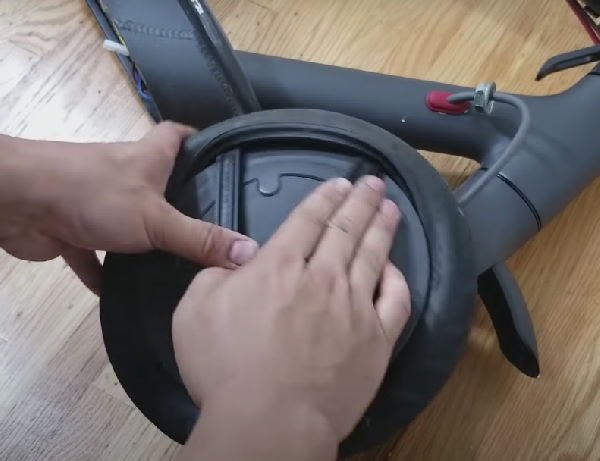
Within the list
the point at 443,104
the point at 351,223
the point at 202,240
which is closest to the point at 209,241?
the point at 202,240

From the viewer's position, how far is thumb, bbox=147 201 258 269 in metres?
→ 0.61

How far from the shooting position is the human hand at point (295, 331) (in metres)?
0.52

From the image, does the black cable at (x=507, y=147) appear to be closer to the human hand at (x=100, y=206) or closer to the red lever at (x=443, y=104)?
the red lever at (x=443, y=104)

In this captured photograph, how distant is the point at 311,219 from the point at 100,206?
0.17 m

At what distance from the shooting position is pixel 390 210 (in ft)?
2.08

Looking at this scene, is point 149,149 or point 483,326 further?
point 483,326

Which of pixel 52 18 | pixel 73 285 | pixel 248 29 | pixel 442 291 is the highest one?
pixel 442 291

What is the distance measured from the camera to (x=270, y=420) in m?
0.52

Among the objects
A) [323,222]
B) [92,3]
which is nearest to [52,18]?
[92,3]

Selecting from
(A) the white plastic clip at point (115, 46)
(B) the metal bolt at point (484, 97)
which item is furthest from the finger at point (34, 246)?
(B) the metal bolt at point (484, 97)

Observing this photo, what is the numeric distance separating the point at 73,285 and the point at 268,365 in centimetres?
44

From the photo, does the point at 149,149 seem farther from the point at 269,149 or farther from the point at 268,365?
the point at 268,365

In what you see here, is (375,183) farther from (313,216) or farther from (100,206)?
(100,206)

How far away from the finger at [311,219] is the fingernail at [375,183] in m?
0.02
